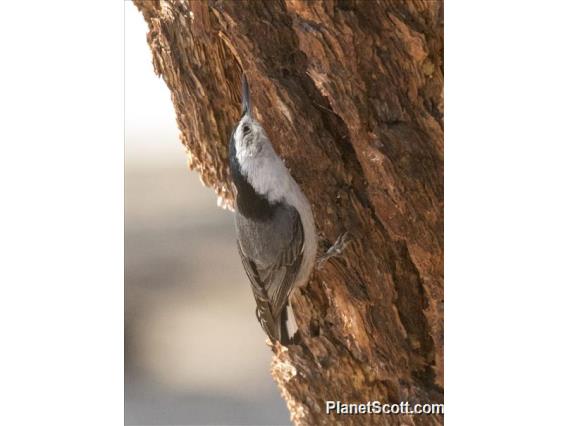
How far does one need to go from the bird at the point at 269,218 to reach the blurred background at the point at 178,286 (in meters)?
0.08

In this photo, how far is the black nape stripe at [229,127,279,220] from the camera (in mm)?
2223

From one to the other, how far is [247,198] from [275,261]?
0.66 feet

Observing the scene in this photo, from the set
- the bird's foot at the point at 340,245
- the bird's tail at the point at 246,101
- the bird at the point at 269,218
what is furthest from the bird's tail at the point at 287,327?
the bird's tail at the point at 246,101

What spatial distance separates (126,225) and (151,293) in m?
0.22

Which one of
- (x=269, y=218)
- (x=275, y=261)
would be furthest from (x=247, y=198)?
(x=275, y=261)

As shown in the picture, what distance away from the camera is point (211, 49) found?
229 cm

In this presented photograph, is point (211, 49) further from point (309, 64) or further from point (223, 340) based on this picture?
point (223, 340)

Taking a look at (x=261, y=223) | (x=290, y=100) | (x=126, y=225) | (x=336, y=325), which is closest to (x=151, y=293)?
(x=126, y=225)

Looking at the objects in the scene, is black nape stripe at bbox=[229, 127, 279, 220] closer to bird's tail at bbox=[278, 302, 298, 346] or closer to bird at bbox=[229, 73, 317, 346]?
bird at bbox=[229, 73, 317, 346]

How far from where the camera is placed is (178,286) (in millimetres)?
2330

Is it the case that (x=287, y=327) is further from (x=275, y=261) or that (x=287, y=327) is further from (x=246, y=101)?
(x=246, y=101)

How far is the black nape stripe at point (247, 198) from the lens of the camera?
7.29 ft

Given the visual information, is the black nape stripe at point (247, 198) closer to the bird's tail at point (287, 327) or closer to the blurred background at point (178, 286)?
the blurred background at point (178, 286)

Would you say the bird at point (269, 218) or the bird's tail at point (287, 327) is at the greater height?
the bird at point (269, 218)
